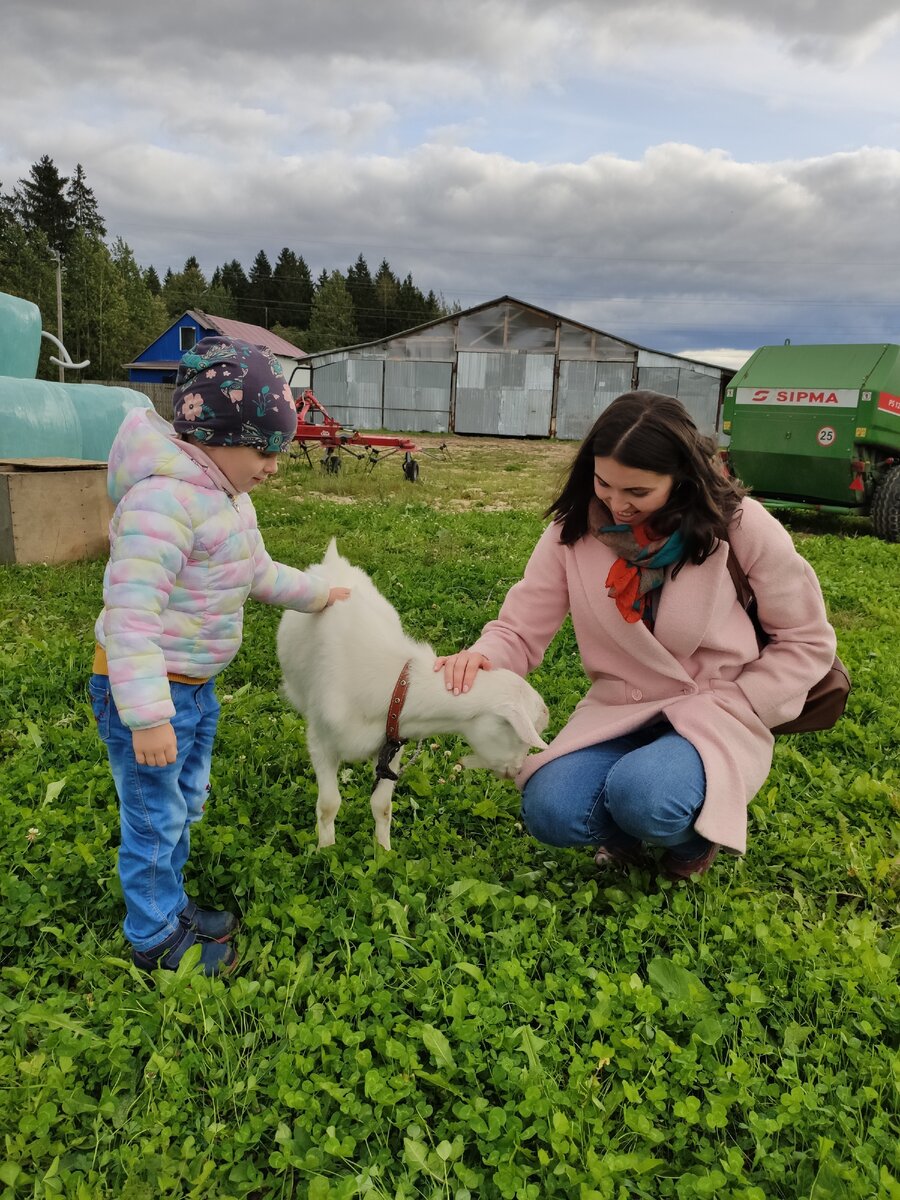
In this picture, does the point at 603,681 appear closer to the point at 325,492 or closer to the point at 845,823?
the point at 845,823

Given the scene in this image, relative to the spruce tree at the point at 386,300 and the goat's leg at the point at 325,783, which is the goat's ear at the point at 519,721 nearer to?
the goat's leg at the point at 325,783

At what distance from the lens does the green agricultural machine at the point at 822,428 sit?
1065 cm

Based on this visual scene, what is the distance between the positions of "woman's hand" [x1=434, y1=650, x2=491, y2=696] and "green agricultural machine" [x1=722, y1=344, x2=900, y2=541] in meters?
9.59

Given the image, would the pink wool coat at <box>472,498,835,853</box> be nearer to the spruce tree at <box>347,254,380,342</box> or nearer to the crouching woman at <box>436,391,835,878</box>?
the crouching woman at <box>436,391,835,878</box>

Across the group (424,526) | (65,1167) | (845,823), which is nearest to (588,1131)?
(65,1167)

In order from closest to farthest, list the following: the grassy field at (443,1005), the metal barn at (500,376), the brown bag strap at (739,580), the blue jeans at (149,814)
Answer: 1. the grassy field at (443,1005)
2. the blue jeans at (149,814)
3. the brown bag strap at (739,580)
4. the metal barn at (500,376)

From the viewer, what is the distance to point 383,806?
3.17 m

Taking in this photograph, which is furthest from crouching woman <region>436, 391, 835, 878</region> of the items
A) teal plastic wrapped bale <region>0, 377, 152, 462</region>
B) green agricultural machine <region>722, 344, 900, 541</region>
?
green agricultural machine <region>722, 344, 900, 541</region>

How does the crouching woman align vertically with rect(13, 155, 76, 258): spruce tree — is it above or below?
below

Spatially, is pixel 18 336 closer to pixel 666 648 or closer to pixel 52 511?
pixel 52 511

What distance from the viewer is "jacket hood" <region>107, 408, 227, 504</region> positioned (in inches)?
90.9

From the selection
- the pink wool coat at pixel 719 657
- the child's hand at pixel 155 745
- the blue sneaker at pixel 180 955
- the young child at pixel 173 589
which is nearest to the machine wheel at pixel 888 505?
the pink wool coat at pixel 719 657

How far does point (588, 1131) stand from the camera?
204cm

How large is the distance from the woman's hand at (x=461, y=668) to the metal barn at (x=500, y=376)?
95.5 ft
